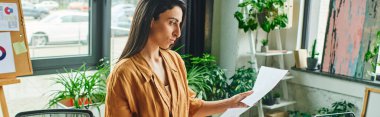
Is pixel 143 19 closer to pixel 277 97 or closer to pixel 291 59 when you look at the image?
pixel 277 97

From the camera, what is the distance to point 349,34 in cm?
327

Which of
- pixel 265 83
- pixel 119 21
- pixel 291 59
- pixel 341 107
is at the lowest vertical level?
pixel 341 107

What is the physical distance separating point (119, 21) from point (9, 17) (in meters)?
1.21

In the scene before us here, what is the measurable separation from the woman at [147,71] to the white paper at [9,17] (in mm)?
1419

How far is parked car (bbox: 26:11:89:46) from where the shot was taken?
3.04m

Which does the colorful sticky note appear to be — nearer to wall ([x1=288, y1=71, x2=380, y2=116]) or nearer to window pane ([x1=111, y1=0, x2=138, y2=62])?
window pane ([x1=111, y1=0, x2=138, y2=62])

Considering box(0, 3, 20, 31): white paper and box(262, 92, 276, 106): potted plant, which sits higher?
box(0, 3, 20, 31): white paper

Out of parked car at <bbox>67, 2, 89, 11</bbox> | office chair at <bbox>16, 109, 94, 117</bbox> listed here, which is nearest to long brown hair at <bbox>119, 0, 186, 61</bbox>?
office chair at <bbox>16, 109, 94, 117</bbox>

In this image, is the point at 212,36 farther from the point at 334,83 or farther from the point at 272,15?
the point at 334,83

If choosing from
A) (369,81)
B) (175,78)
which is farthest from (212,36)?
(175,78)

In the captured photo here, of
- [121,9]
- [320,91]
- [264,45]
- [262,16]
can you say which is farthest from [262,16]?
[121,9]

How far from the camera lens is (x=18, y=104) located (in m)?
2.94

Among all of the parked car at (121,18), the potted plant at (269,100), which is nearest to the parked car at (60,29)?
the parked car at (121,18)

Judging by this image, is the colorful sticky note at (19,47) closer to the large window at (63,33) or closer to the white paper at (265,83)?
the large window at (63,33)
